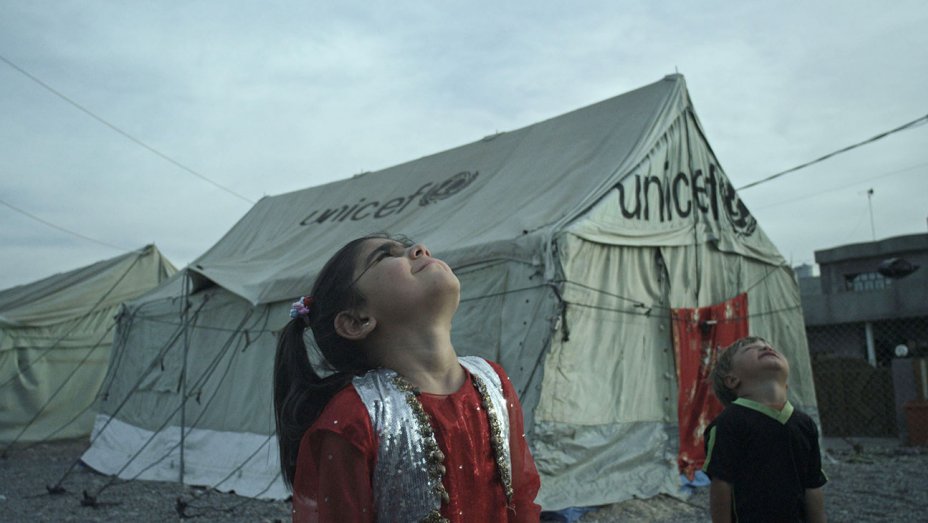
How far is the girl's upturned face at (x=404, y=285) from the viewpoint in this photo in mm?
1341

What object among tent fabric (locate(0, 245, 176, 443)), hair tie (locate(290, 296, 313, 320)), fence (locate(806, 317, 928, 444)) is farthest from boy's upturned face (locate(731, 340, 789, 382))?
tent fabric (locate(0, 245, 176, 443))

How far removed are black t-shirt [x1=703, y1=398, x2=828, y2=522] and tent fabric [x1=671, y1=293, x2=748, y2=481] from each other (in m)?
3.63

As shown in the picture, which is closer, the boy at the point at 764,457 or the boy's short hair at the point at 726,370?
the boy at the point at 764,457

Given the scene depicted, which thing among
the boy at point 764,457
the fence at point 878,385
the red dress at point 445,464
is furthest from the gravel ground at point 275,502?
the red dress at point 445,464

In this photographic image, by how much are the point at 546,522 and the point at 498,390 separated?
12.1 ft

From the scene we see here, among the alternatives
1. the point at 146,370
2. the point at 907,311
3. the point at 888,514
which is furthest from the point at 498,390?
the point at 907,311

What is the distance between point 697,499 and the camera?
217 inches

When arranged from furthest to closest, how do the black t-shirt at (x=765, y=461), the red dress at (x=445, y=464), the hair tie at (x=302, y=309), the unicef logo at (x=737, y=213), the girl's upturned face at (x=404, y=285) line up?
the unicef logo at (x=737, y=213) < the black t-shirt at (x=765, y=461) < the hair tie at (x=302, y=309) < the girl's upturned face at (x=404, y=285) < the red dress at (x=445, y=464)

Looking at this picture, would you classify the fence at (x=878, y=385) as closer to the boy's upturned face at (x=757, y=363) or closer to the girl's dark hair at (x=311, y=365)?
the boy's upturned face at (x=757, y=363)

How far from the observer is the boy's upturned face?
7.29 ft

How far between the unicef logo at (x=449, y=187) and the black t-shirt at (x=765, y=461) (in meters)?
5.25

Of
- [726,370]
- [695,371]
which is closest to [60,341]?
[695,371]

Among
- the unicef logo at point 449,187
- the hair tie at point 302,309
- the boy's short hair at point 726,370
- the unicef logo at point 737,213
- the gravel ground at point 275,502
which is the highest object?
the unicef logo at point 449,187

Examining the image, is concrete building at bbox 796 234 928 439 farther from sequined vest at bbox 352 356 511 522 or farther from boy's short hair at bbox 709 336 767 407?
sequined vest at bbox 352 356 511 522
